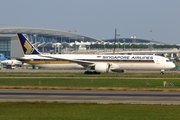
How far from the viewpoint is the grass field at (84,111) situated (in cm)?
2680

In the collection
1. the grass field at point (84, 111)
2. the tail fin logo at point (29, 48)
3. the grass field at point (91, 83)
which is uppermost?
the tail fin logo at point (29, 48)

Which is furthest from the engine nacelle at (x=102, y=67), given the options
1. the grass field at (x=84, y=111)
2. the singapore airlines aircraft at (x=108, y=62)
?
the grass field at (x=84, y=111)

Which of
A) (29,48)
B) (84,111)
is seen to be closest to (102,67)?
(29,48)

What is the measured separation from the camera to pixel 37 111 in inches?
1161

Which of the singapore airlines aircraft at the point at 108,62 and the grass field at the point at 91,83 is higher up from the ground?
the singapore airlines aircraft at the point at 108,62

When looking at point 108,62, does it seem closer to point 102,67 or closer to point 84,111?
point 102,67

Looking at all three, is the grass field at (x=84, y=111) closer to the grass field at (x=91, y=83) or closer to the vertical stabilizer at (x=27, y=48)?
the grass field at (x=91, y=83)

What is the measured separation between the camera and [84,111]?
97.3 feet

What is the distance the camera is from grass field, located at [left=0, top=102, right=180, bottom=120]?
87.9ft

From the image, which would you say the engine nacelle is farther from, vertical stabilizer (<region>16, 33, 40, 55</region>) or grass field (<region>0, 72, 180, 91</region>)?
grass field (<region>0, 72, 180, 91</region>)

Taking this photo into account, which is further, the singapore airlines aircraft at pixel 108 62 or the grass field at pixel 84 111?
the singapore airlines aircraft at pixel 108 62

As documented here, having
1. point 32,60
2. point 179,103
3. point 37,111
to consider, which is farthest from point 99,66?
point 37,111

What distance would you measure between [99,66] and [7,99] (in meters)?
47.2

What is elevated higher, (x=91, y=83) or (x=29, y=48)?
(x=29, y=48)
